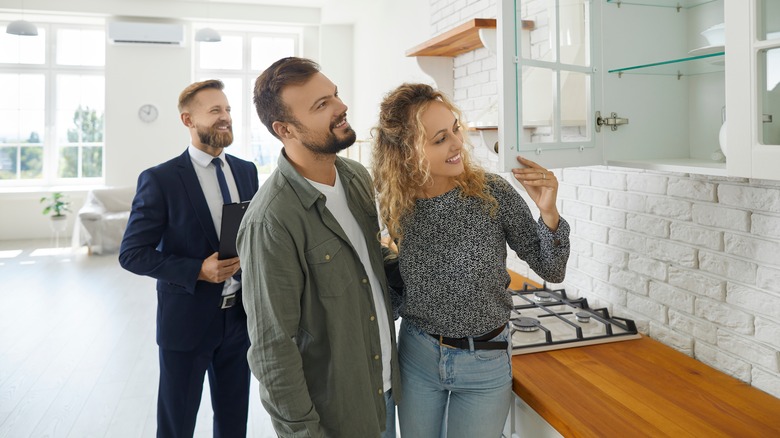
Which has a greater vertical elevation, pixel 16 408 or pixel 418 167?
pixel 418 167

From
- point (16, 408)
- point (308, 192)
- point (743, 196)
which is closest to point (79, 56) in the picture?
point (16, 408)

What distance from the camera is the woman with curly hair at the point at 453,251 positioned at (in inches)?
55.8

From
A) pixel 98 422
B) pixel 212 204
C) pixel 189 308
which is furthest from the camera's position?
pixel 98 422

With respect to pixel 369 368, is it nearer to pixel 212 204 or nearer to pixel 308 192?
pixel 308 192

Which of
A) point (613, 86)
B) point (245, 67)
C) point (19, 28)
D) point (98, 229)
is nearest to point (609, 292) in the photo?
point (613, 86)

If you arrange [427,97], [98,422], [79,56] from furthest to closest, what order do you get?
[79,56] → [98,422] → [427,97]

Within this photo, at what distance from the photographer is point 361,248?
1517 mm

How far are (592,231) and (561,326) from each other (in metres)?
0.43

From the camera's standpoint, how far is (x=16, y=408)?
3.05 m

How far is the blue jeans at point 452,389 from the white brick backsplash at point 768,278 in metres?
0.67

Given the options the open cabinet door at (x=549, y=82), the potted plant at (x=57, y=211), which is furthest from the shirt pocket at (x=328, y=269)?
the potted plant at (x=57, y=211)

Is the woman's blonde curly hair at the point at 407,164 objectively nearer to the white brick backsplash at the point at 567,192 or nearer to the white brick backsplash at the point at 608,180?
the white brick backsplash at the point at 608,180

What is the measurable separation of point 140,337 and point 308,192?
3494mm

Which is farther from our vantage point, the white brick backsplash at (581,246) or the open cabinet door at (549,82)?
the white brick backsplash at (581,246)
